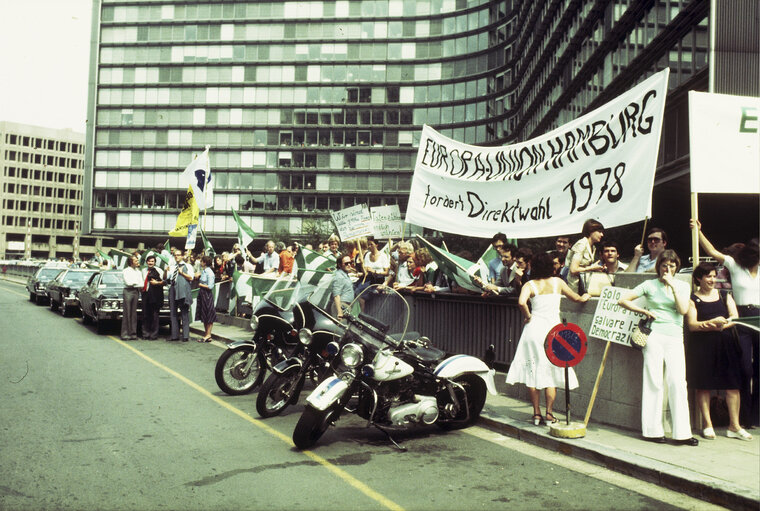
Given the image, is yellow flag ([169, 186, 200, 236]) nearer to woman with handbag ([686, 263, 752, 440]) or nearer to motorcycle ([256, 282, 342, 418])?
motorcycle ([256, 282, 342, 418])

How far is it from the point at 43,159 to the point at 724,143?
146m

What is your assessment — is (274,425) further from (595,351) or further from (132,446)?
(595,351)

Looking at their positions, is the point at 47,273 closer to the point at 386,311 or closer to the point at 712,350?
the point at 386,311

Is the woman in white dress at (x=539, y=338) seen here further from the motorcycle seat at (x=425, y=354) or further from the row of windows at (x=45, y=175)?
the row of windows at (x=45, y=175)

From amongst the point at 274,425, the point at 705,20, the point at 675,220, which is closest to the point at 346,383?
the point at 274,425

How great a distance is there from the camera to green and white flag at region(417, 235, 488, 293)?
943cm

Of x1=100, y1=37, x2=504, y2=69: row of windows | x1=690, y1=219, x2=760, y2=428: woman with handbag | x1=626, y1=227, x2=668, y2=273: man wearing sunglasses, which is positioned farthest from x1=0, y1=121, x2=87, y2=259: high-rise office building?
x1=690, y1=219, x2=760, y2=428: woman with handbag

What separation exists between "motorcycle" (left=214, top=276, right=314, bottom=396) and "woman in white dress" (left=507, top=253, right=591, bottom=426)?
8.25ft

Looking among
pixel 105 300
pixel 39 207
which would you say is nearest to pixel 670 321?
pixel 105 300

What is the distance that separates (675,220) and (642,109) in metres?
20.8

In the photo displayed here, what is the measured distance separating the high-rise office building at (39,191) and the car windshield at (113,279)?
11943 centimetres

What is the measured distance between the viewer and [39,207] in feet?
433

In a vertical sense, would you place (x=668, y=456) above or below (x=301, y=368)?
below

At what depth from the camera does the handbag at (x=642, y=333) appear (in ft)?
22.2
